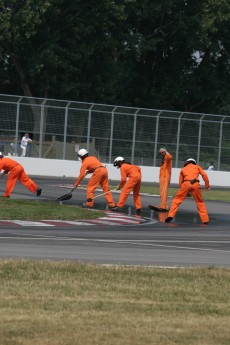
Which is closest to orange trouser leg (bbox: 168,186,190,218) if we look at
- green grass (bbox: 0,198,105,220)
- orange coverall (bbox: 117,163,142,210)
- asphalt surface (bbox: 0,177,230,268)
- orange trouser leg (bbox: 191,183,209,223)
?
orange trouser leg (bbox: 191,183,209,223)

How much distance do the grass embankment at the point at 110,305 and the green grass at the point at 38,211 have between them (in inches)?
417

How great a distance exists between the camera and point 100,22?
6203 centimetres

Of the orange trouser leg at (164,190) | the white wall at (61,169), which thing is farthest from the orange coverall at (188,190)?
the white wall at (61,169)

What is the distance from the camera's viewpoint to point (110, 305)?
38.2ft

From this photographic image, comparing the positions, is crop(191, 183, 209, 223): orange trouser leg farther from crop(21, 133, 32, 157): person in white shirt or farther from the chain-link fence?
crop(21, 133, 32, 157): person in white shirt

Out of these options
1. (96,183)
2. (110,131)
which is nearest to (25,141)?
(110,131)

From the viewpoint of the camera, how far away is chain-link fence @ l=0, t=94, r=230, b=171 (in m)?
49.8

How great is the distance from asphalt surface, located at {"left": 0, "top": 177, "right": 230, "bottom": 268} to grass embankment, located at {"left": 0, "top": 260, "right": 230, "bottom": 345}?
1829 mm

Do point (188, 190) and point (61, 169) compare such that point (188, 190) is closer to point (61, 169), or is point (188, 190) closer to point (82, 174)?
point (82, 174)

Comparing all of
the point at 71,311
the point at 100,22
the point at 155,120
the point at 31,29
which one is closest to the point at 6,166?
the point at 71,311

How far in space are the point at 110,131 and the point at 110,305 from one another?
1593 inches

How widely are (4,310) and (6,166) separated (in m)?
19.7

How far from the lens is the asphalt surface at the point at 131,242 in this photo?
17109 millimetres

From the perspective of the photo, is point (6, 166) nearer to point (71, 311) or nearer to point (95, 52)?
point (71, 311)
